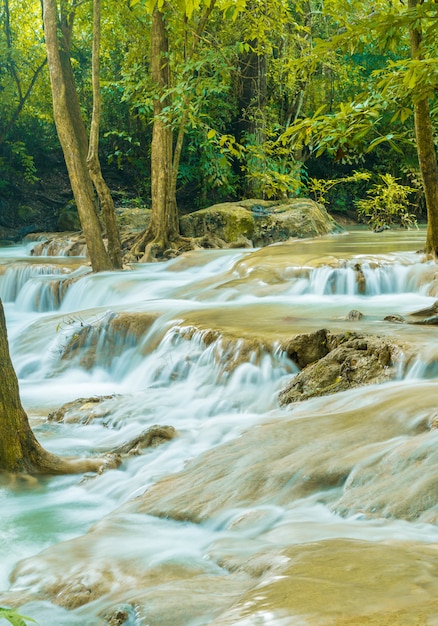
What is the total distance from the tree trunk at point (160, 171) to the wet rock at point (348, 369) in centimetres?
996

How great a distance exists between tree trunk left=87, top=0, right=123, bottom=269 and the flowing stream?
4.03m

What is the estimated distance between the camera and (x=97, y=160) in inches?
576

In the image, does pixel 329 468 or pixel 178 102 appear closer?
pixel 329 468

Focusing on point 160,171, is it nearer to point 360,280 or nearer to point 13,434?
point 360,280

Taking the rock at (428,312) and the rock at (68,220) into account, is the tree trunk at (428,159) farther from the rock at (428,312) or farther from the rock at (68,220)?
the rock at (68,220)

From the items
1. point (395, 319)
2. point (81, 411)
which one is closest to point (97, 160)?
point (395, 319)

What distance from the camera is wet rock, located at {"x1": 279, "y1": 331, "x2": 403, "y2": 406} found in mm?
6785

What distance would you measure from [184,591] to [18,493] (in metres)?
2.76

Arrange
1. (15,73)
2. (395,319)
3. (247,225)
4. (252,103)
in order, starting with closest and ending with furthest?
(395,319)
(247,225)
(252,103)
(15,73)

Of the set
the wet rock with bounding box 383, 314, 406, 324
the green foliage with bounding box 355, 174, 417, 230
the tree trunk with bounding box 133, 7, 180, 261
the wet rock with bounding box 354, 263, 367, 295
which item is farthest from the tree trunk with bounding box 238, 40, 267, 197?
the wet rock with bounding box 383, 314, 406, 324

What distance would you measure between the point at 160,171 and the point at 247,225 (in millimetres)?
2737

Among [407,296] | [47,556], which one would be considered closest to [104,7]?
[407,296]

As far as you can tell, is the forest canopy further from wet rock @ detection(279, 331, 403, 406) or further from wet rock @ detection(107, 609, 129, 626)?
wet rock @ detection(107, 609, 129, 626)

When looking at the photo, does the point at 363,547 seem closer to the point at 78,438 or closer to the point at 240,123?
the point at 78,438
